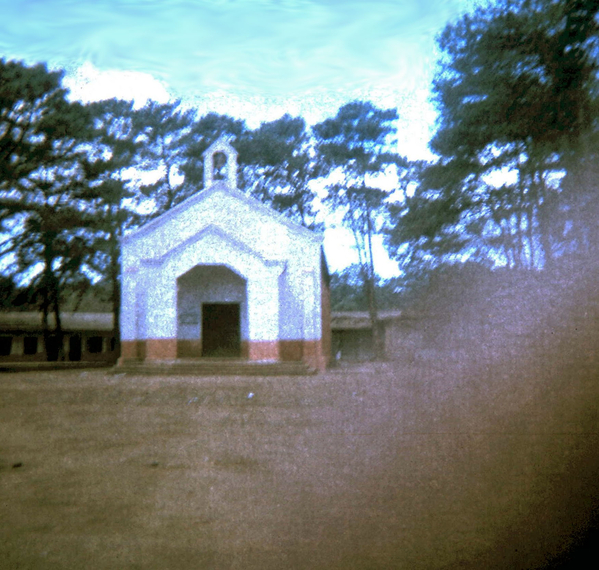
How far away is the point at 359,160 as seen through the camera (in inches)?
77.2

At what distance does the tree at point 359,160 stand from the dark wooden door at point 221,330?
33.7 ft

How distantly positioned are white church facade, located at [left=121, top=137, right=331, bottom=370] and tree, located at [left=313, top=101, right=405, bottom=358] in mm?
3359

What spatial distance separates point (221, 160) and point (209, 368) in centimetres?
902

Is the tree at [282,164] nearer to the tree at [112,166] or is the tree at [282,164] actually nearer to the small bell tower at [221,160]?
the small bell tower at [221,160]

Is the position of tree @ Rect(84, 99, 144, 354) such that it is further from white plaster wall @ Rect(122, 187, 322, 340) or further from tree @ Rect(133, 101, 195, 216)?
white plaster wall @ Rect(122, 187, 322, 340)

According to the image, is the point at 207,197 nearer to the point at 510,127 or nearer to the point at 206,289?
the point at 510,127

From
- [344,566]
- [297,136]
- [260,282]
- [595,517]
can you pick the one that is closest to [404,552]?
[344,566]

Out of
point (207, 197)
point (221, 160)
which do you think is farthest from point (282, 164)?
point (207, 197)

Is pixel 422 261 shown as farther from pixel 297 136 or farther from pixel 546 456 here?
pixel 546 456

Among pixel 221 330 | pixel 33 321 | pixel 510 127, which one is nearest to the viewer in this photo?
pixel 510 127

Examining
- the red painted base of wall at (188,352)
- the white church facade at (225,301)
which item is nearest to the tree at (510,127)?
the white church facade at (225,301)

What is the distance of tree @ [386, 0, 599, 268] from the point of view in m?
1.61

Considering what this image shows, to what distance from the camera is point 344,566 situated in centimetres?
218

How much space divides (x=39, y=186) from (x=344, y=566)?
1.86m
